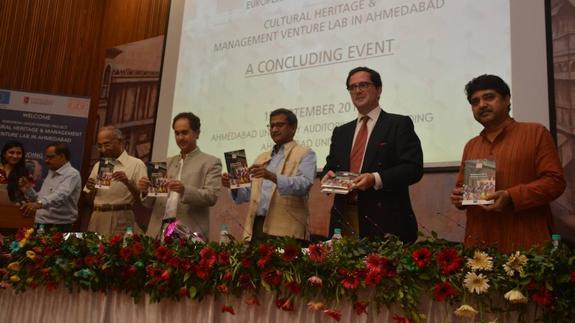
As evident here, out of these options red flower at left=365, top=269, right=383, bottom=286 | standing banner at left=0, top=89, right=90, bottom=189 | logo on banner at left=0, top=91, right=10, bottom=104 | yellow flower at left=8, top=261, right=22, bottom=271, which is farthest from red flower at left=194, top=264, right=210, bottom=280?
logo on banner at left=0, top=91, right=10, bottom=104

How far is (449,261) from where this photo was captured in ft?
6.20

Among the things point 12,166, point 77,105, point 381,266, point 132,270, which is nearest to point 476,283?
point 381,266

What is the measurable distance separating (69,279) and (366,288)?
1.53 metres

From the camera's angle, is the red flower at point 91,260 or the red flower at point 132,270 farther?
the red flower at point 91,260

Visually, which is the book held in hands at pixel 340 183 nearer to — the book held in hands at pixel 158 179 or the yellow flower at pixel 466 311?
the yellow flower at pixel 466 311

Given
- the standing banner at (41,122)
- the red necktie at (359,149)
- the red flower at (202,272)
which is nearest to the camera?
the red flower at (202,272)

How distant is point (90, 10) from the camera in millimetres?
6359

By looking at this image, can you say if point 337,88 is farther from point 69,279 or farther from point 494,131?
point 69,279

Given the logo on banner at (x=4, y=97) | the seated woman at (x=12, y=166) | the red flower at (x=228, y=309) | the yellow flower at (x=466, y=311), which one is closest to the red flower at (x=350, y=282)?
the yellow flower at (x=466, y=311)

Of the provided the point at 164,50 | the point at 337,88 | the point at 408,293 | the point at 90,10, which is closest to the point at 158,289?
the point at 408,293

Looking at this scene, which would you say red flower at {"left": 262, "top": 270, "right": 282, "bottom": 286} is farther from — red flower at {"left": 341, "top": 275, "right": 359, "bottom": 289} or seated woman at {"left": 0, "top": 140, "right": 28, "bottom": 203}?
seated woman at {"left": 0, "top": 140, "right": 28, "bottom": 203}

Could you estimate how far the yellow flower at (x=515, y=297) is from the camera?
173 centimetres

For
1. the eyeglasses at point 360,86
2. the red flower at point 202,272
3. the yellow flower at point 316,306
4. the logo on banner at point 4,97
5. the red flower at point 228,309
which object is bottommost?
the red flower at point 228,309

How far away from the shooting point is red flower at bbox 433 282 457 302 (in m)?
1.84
